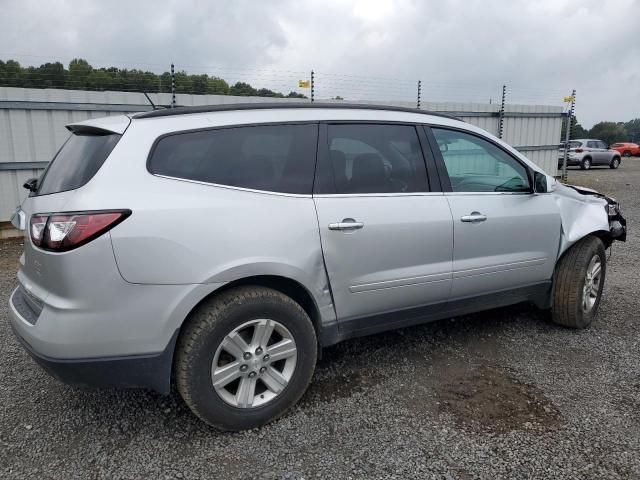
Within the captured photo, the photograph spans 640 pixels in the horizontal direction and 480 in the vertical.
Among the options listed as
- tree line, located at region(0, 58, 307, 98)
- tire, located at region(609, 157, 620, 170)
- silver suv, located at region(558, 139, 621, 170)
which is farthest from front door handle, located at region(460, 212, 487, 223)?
tire, located at region(609, 157, 620, 170)

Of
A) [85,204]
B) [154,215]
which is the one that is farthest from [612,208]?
[85,204]

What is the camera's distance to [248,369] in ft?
8.82

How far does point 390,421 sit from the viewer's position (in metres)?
2.87

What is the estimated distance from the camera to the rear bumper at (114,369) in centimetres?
238

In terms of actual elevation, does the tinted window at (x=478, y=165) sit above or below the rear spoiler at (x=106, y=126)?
below

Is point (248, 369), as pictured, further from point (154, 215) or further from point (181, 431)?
point (154, 215)

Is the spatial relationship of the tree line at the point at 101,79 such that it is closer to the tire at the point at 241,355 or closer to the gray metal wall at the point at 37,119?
the gray metal wall at the point at 37,119

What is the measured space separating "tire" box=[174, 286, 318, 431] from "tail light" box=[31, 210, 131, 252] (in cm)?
60

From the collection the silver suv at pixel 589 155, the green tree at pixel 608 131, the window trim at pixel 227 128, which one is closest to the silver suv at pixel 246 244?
the window trim at pixel 227 128

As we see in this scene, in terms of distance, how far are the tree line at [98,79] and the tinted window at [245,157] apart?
6301mm

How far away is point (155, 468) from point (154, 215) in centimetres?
121

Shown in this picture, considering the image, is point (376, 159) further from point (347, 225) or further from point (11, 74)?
point (11, 74)

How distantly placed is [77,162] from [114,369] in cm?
105

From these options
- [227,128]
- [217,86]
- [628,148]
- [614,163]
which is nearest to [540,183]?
[227,128]
